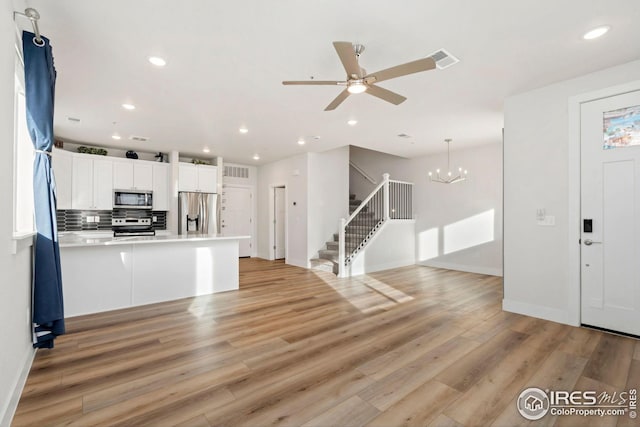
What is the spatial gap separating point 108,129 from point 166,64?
3.12 metres

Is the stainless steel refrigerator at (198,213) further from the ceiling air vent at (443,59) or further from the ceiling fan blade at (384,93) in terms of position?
the ceiling air vent at (443,59)

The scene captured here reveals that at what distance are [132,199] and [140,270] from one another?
3223 mm

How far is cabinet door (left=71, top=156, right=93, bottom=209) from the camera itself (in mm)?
5957

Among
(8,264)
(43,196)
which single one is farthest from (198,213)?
(8,264)

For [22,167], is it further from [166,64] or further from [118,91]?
[166,64]

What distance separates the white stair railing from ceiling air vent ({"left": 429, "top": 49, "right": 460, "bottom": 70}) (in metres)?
3.79

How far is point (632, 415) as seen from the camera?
1870mm

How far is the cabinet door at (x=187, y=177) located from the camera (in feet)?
23.4

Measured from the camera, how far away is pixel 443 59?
9.44ft

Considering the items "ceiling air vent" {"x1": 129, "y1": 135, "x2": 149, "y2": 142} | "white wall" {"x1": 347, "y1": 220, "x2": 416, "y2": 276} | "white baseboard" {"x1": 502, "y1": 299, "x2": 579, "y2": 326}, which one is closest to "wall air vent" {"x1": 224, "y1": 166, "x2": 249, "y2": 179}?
"ceiling air vent" {"x1": 129, "y1": 135, "x2": 149, "y2": 142}

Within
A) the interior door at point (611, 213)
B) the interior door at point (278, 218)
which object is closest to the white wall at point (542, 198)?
the interior door at point (611, 213)

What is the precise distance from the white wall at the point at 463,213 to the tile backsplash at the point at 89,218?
21.8ft

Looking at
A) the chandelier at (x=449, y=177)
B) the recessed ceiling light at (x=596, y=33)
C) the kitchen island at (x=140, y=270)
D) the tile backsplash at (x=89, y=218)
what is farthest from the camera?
the chandelier at (x=449, y=177)

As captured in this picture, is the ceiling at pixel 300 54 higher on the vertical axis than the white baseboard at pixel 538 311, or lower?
higher
